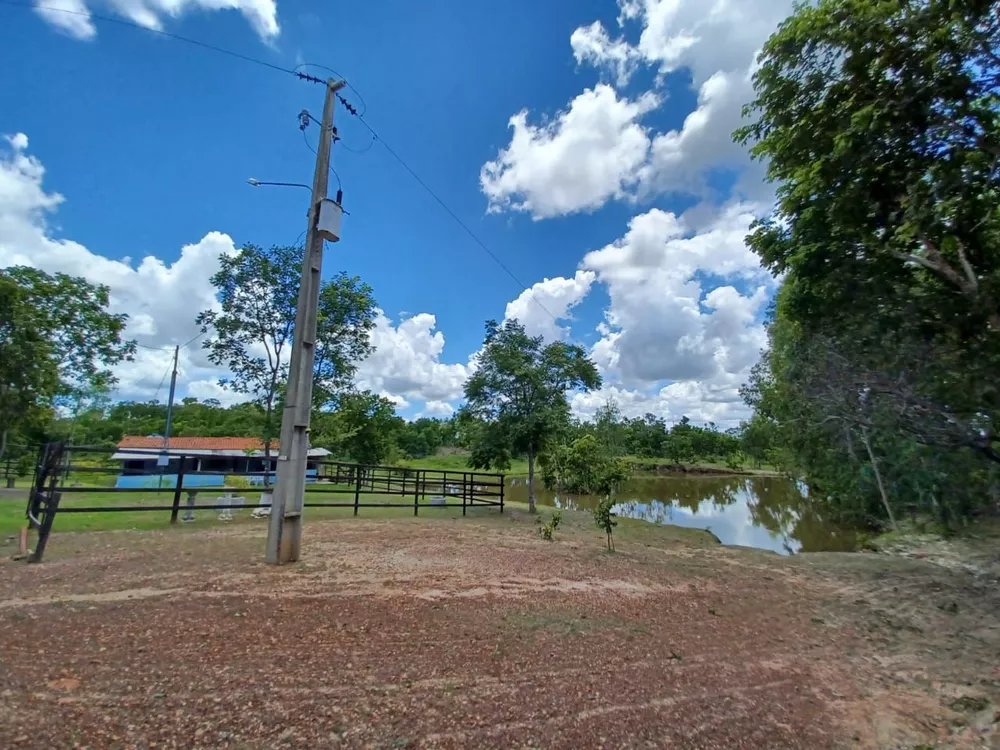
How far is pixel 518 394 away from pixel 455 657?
12.9 m

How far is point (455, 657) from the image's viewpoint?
3.47 m

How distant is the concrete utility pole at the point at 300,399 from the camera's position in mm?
5914

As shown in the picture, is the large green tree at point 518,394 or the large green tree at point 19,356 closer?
the large green tree at point 19,356

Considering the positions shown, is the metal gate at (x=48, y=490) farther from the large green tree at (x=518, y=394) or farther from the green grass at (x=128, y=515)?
the large green tree at (x=518, y=394)

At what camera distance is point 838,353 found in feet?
32.1

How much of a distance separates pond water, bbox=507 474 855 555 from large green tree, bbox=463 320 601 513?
625 centimetres

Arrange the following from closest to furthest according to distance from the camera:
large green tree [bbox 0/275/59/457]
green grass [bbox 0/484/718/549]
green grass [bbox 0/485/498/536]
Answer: green grass [bbox 0/485/498/536], green grass [bbox 0/484/718/549], large green tree [bbox 0/275/59/457]

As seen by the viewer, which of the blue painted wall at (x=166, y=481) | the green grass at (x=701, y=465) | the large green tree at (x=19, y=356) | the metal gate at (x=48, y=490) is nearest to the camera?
the metal gate at (x=48, y=490)

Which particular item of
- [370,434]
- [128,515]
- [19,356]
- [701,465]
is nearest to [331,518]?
[128,515]

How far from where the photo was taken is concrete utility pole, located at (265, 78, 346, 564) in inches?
233

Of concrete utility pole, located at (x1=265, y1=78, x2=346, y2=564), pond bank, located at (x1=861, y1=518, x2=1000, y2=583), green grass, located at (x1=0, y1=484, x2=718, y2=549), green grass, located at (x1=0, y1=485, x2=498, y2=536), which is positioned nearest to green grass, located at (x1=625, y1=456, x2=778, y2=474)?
pond bank, located at (x1=861, y1=518, x2=1000, y2=583)


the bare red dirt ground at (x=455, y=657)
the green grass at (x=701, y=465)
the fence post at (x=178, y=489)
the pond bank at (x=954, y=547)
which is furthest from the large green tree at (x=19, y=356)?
the green grass at (x=701, y=465)

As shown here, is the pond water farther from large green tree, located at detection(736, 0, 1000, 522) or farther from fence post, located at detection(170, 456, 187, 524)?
fence post, located at detection(170, 456, 187, 524)

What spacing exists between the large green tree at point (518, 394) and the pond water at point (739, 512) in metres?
→ 6.25
